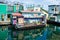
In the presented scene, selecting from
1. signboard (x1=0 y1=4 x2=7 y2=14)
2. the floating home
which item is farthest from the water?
signboard (x1=0 y1=4 x2=7 y2=14)

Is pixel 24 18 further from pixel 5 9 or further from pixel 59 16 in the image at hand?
pixel 59 16

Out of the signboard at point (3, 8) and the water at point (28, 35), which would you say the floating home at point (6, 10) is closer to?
the signboard at point (3, 8)

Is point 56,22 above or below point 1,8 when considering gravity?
below

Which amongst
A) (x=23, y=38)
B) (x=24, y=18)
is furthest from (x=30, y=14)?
(x=23, y=38)

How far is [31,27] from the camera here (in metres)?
10.4

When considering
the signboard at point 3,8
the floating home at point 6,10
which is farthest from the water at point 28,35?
the signboard at point 3,8

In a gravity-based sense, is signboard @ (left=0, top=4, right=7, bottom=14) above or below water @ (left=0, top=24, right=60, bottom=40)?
above

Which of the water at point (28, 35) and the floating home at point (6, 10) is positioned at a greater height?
the floating home at point (6, 10)

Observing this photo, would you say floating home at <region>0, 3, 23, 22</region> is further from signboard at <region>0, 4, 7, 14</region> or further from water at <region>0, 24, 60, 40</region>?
water at <region>0, 24, 60, 40</region>

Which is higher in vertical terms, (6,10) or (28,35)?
(6,10)

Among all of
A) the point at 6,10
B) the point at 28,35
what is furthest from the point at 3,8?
the point at 28,35

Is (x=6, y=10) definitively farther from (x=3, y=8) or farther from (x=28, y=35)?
(x=28, y=35)

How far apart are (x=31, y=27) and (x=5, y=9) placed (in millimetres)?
2325

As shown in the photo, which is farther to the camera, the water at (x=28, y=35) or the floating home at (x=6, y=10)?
the floating home at (x=6, y=10)
